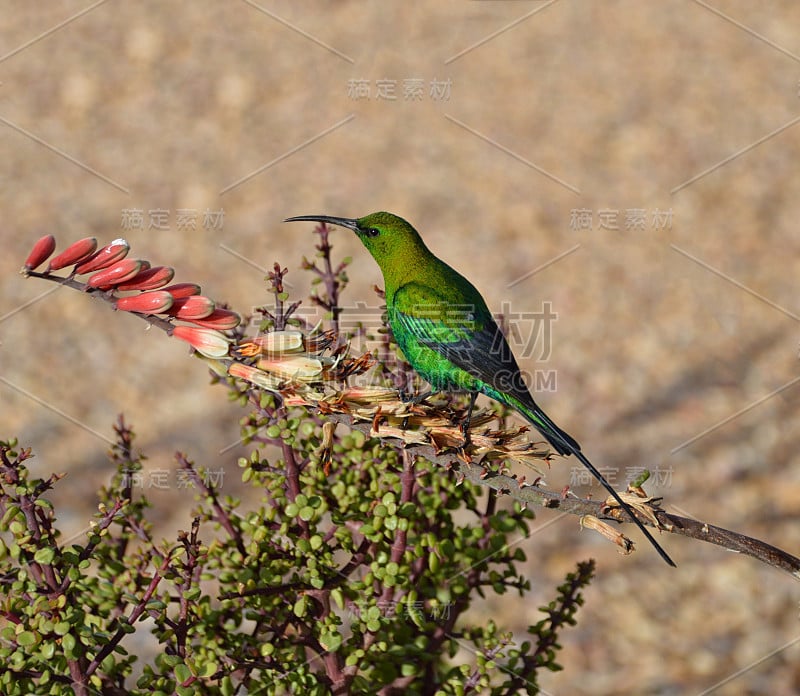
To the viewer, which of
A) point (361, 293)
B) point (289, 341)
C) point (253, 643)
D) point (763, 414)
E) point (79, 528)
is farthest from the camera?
point (361, 293)

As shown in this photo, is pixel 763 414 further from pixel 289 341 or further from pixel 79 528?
pixel 289 341

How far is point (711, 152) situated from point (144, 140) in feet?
15.6

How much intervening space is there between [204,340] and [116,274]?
0.20 m

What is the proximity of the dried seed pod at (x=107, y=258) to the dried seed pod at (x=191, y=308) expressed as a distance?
14 cm

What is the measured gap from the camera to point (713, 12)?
29.9ft

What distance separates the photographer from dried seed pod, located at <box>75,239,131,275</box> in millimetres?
1844

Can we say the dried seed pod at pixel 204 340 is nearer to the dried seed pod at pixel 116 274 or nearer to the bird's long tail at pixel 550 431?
the dried seed pod at pixel 116 274

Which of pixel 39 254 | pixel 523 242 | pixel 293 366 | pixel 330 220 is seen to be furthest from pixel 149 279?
pixel 523 242

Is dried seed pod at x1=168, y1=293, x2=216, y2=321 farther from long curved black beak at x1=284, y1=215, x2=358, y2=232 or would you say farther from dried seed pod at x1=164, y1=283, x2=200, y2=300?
long curved black beak at x1=284, y1=215, x2=358, y2=232

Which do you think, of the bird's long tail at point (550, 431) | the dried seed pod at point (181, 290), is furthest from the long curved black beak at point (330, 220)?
the dried seed pod at point (181, 290)

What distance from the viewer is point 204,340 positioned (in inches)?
72.9

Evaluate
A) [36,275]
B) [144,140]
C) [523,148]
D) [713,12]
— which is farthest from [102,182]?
[36,275]

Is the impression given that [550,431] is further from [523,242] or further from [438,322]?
[523,242]

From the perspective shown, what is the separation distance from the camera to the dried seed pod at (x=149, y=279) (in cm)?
185
